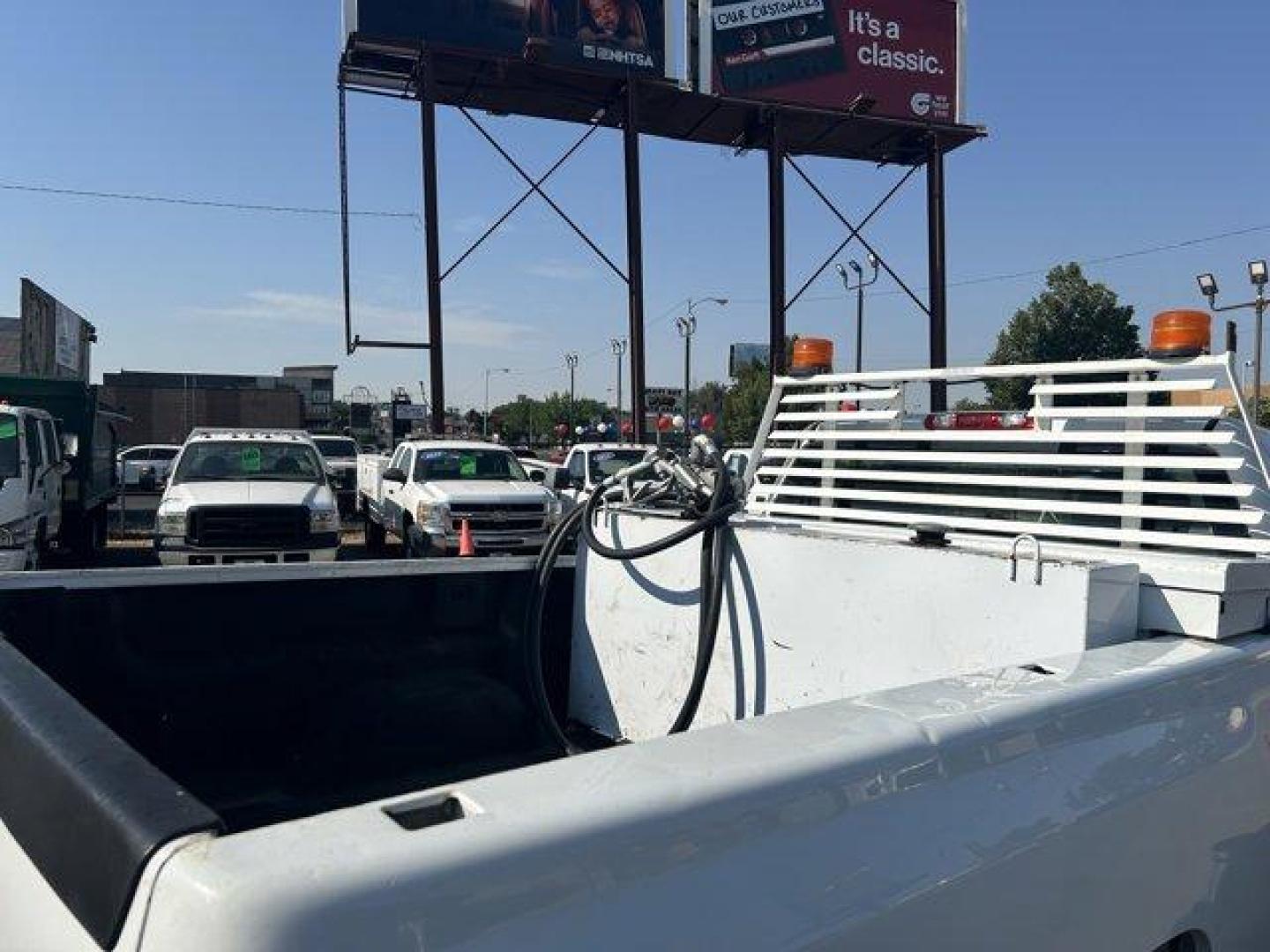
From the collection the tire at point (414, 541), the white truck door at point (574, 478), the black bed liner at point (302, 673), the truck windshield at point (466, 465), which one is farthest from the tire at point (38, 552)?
the black bed liner at point (302, 673)

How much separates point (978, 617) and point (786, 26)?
2624 centimetres

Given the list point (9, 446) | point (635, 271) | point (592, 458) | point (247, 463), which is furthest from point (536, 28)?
point (9, 446)

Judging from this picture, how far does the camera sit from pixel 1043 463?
2.83 metres

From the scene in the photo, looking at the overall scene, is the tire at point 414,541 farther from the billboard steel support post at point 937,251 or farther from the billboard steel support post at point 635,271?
the billboard steel support post at point 937,251

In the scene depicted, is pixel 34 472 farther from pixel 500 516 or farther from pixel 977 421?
pixel 977 421

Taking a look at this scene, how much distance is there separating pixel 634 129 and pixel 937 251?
8.84 meters

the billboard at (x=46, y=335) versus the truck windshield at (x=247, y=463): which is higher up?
the billboard at (x=46, y=335)

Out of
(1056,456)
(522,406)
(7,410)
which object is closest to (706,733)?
(1056,456)

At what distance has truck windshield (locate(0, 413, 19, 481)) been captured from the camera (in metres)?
11.2

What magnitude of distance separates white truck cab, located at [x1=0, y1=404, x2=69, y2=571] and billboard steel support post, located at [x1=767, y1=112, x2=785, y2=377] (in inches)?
679

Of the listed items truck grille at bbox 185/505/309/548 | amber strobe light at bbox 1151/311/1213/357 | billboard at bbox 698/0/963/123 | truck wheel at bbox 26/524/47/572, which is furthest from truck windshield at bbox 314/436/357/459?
amber strobe light at bbox 1151/311/1213/357

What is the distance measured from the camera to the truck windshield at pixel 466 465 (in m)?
15.2

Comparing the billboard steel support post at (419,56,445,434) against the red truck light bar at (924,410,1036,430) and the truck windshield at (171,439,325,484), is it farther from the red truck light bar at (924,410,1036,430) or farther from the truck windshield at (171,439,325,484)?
the red truck light bar at (924,410,1036,430)

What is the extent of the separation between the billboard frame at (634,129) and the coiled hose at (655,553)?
18.8 meters
